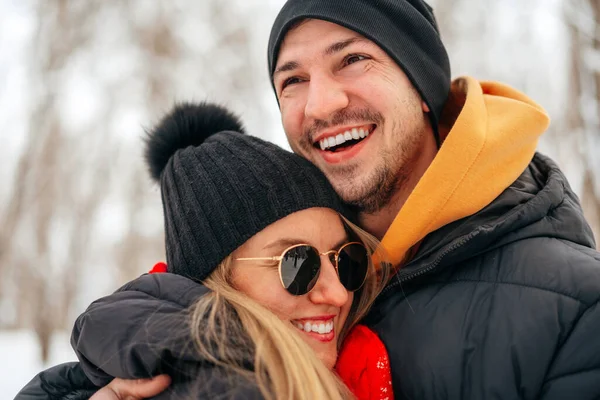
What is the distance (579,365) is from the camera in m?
1.57

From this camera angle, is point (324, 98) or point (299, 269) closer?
point (299, 269)

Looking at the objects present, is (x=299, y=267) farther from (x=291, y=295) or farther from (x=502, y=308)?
(x=502, y=308)

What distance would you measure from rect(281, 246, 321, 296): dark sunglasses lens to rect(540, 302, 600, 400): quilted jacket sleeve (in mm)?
829

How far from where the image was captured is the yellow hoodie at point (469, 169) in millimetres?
2041

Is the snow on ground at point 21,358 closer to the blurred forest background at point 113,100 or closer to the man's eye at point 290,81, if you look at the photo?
the blurred forest background at point 113,100

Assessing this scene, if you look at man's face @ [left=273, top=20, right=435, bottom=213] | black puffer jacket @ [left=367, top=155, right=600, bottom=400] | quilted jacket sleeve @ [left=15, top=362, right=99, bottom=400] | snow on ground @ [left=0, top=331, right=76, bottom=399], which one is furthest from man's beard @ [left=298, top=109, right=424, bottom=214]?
snow on ground @ [left=0, top=331, right=76, bottom=399]

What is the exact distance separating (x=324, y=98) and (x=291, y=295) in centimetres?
87

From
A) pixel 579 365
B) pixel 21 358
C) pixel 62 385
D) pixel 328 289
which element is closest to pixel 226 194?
pixel 328 289

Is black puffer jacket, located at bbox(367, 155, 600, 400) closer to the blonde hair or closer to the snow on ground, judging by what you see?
the blonde hair

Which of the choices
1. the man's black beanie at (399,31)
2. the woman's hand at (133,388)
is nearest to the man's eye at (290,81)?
the man's black beanie at (399,31)

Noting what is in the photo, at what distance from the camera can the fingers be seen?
1606 millimetres

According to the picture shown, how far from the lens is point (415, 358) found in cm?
181

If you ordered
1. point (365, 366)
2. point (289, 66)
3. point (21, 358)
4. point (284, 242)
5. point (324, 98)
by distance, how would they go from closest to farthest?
point (365, 366) → point (284, 242) → point (324, 98) → point (289, 66) → point (21, 358)

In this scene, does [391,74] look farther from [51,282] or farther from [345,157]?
[51,282]
